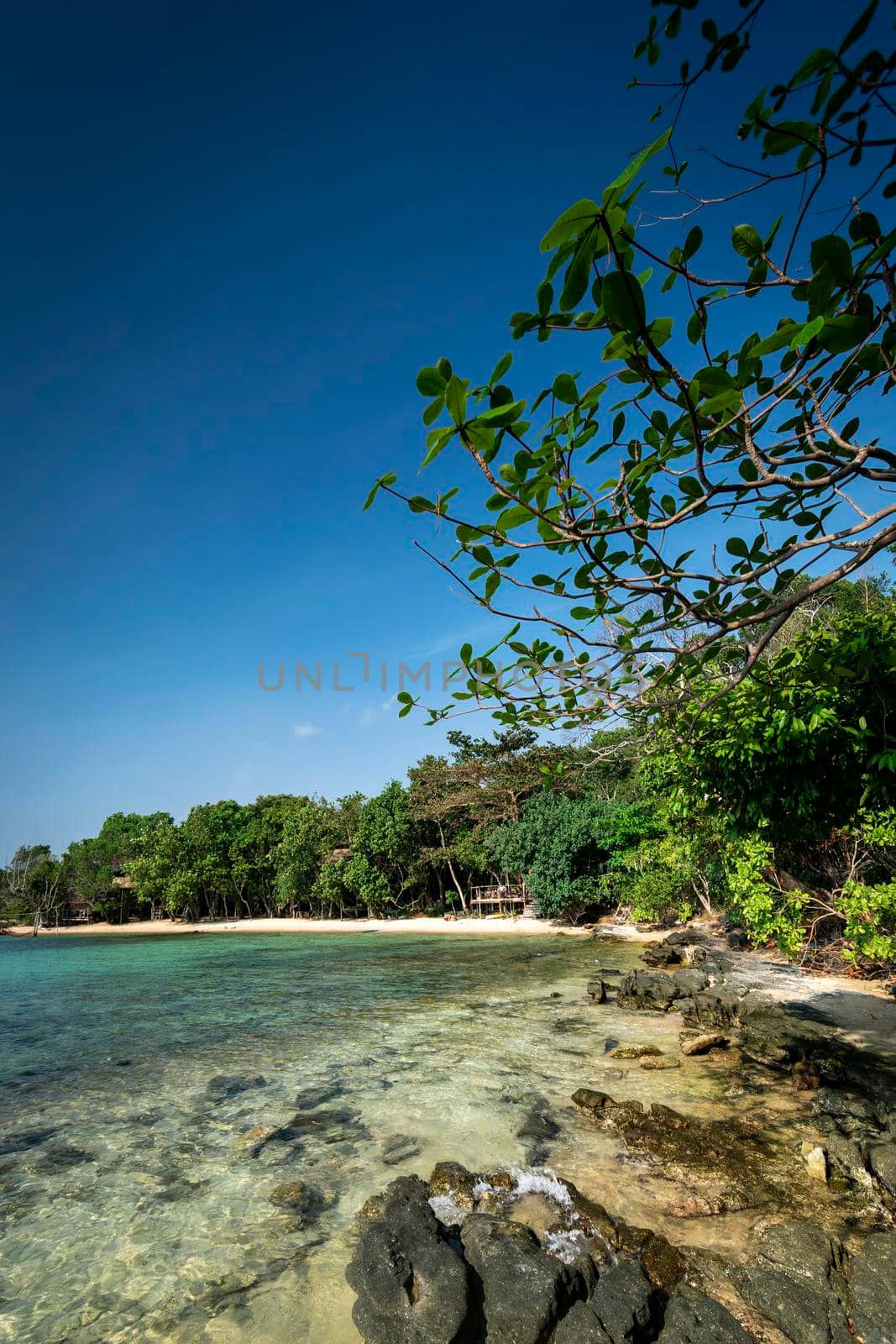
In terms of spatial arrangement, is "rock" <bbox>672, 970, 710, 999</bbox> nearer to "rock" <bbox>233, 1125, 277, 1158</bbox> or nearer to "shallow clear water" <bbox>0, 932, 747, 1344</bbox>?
"shallow clear water" <bbox>0, 932, 747, 1344</bbox>

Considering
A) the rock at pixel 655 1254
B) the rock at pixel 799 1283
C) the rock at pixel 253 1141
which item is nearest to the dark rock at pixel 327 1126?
the rock at pixel 253 1141

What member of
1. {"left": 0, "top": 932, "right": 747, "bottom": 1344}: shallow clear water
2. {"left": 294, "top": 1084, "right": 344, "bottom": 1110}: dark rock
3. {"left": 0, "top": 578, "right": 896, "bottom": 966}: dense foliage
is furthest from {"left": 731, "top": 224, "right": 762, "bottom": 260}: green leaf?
{"left": 294, "top": 1084, "right": 344, "bottom": 1110}: dark rock

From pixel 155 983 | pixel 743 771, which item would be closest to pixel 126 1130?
pixel 743 771

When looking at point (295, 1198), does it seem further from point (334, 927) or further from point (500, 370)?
point (334, 927)

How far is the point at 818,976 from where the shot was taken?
1154 cm

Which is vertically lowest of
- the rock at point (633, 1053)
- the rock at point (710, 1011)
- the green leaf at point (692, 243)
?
the rock at point (710, 1011)

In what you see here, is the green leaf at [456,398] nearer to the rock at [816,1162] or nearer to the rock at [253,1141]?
the rock at [816,1162]

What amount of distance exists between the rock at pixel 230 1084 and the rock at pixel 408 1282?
13.7 feet

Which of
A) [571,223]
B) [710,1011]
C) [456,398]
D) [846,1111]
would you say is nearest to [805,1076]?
[846,1111]

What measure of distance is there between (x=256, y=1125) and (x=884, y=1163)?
565 centimetres

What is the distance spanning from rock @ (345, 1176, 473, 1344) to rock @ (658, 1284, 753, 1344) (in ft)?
3.47

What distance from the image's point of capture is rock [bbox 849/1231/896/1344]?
3.04 meters

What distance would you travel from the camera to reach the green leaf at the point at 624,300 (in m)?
1.30

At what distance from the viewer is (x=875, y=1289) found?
3.24 m
